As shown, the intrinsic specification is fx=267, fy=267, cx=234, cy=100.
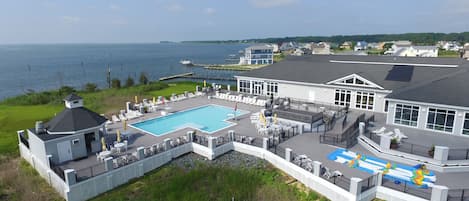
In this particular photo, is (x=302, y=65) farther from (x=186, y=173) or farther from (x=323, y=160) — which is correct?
(x=186, y=173)

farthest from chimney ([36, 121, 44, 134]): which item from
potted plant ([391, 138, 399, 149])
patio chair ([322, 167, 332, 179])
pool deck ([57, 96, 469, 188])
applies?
potted plant ([391, 138, 399, 149])

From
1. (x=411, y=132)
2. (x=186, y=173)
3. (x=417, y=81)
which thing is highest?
(x=417, y=81)

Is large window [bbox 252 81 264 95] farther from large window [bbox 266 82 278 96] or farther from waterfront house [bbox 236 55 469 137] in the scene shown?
large window [bbox 266 82 278 96]

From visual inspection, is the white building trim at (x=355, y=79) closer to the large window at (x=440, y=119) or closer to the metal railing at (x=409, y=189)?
the large window at (x=440, y=119)

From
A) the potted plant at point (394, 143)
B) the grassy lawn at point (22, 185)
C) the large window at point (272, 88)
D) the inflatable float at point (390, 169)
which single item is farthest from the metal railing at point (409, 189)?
the large window at point (272, 88)

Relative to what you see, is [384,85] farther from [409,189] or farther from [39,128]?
[39,128]

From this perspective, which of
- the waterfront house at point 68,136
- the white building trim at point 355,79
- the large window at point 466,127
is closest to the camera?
the waterfront house at point 68,136

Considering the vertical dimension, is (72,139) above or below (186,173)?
above

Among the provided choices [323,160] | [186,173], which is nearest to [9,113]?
[186,173]
